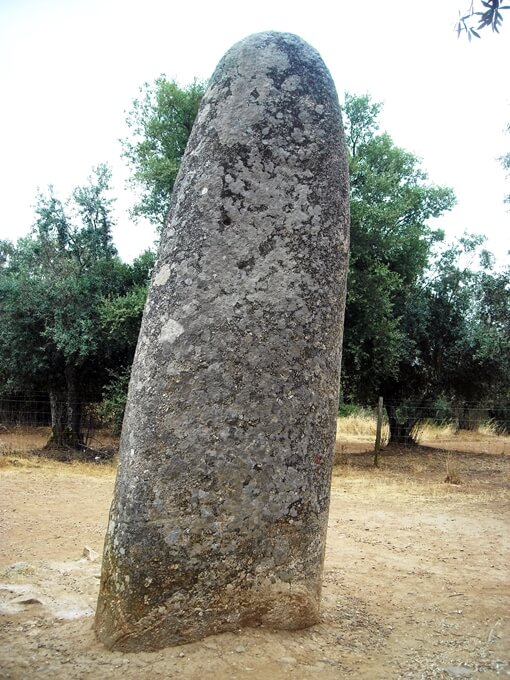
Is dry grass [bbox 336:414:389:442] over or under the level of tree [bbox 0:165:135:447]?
under

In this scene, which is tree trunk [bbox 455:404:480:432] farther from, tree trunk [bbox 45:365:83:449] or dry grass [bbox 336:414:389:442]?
tree trunk [bbox 45:365:83:449]

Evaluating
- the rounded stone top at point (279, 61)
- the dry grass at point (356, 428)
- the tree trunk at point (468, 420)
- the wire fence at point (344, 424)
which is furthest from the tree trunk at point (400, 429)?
the rounded stone top at point (279, 61)

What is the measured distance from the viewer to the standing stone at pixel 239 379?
9.91 feet

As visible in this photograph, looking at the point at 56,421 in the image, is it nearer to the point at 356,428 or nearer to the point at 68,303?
the point at 68,303

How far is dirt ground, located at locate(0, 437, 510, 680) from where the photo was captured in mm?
2869

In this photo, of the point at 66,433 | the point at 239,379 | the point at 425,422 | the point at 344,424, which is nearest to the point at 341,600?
the point at 239,379

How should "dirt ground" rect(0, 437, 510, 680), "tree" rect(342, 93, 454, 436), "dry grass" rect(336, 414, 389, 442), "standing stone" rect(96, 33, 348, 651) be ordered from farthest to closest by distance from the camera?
1. "dry grass" rect(336, 414, 389, 442)
2. "tree" rect(342, 93, 454, 436)
3. "standing stone" rect(96, 33, 348, 651)
4. "dirt ground" rect(0, 437, 510, 680)

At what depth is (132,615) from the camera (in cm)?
299

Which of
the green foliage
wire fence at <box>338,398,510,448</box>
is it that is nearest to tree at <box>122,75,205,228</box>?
the green foliage

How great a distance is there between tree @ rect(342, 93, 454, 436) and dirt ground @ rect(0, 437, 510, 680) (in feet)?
20.6

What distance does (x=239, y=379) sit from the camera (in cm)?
316

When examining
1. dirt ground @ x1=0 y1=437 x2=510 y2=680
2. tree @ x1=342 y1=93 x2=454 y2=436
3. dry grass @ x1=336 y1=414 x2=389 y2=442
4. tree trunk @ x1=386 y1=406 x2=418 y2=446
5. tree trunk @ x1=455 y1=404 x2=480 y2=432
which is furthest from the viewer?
dry grass @ x1=336 y1=414 x2=389 y2=442

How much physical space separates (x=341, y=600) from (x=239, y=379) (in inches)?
80.2

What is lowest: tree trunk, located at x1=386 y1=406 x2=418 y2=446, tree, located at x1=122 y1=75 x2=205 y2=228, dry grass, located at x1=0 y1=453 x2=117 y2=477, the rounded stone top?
dry grass, located at x1=0 y1=453 x2=117 y2=477
